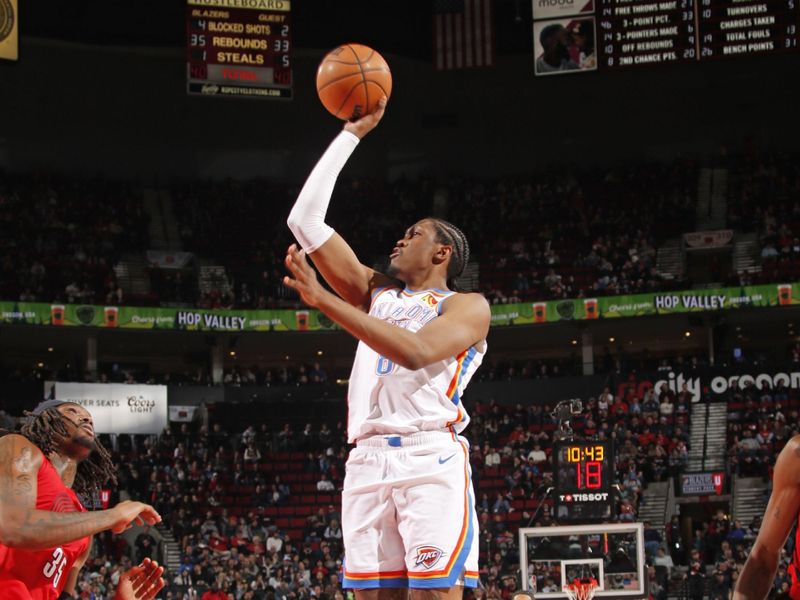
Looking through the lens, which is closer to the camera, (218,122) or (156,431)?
(156,431)

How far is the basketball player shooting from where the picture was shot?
4.68 metres

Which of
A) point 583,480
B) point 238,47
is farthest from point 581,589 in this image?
point 238,47

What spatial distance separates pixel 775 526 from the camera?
4082 mm

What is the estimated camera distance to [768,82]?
35.8 meters

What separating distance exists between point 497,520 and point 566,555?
308 inches

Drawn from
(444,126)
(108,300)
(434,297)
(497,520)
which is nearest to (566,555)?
(497,520)

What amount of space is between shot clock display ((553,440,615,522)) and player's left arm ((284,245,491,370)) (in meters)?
10.8

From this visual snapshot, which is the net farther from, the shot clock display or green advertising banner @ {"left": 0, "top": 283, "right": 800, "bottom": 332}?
green advertising banner @ {"left": 0, "top": 283, "right": 800, "bottom": 332}

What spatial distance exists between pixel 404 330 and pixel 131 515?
1272 millimetres

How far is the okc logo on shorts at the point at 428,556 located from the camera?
468 cm

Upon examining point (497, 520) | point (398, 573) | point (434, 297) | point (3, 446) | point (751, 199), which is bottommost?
point (497, 520)

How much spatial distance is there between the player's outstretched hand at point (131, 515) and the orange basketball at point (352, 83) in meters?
1.94

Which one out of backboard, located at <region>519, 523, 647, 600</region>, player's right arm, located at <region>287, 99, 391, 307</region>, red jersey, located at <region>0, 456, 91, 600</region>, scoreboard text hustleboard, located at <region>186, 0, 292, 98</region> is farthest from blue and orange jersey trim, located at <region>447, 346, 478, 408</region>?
scoreboard text hustleboard, located at <region>186, 0, 292, 98</region>

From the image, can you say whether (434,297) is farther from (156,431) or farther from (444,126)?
(444,126)
